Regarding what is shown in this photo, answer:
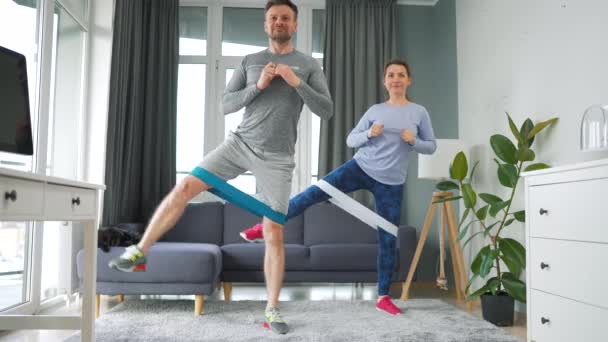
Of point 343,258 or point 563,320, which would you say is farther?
→ point 343,258

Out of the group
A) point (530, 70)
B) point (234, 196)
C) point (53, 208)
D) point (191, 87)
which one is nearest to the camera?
point (53, 208)

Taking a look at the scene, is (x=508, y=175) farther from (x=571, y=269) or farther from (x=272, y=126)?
(x=272, y=126)

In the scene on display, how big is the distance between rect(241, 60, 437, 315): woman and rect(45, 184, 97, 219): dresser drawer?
1.36 m

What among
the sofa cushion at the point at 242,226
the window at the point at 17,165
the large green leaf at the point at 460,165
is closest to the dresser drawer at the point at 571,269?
the large green leaf at the point at 460,165

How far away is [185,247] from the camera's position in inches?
132

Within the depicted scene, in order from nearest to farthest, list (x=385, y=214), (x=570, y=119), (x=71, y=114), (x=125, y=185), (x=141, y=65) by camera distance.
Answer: (x=570, y=119) → (x=385, y=214) → (x=71, y=114) → (x=125, y=185) → (x=141, y=65)

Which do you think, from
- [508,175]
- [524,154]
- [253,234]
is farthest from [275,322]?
[524,154]

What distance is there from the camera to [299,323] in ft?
9.58

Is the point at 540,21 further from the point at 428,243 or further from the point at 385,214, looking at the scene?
the point at 428,243

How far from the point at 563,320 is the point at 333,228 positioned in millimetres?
2588

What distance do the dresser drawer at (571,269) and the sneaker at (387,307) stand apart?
3.40 ft

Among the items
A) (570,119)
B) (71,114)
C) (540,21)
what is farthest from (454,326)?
(71,114)

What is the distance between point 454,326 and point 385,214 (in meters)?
0.78

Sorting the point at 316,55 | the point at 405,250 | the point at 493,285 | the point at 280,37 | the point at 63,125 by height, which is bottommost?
the point at 493,285
